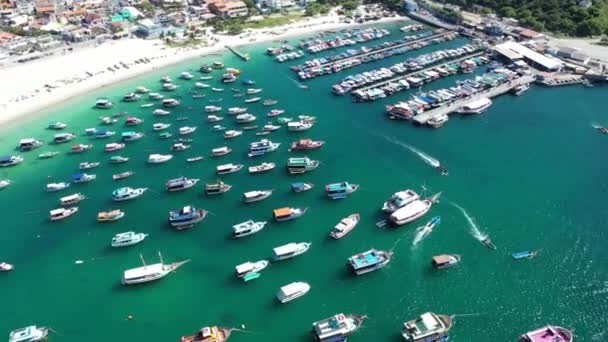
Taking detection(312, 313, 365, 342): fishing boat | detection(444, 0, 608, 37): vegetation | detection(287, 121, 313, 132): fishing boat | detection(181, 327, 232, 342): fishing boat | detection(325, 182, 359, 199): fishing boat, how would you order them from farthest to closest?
detection(444, 0, 608, 37): vegetation
detection(287, 121, 313, 132): fishing boat
detection(325, 182, 359, 199): fishing boat
detection(181, 327, 232, 342): fishing boat
detection(312, 313, 365, 342): fishing boat

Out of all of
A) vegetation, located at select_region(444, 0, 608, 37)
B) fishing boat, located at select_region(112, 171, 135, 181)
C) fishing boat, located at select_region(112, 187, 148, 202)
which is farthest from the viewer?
vegetation, located at select_region(444, 0, 608, 37)

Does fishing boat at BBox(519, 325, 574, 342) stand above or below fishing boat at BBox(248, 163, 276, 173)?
below

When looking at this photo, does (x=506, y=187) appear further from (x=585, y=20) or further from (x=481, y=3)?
(x=481, y=3)

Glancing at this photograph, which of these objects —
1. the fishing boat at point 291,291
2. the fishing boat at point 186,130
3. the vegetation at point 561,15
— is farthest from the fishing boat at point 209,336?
the vegetation at point 561,15

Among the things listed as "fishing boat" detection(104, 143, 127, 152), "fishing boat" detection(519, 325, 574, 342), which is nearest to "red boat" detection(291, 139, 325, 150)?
"fishing boat" detection(104, 143, 127, 152)

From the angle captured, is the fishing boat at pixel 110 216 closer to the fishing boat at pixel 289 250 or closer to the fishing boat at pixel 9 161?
the fishing boat at pixel 289 250

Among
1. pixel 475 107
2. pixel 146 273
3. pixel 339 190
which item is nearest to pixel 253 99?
pixel 339 190

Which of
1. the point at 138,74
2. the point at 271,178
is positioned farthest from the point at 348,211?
the point at 138,74

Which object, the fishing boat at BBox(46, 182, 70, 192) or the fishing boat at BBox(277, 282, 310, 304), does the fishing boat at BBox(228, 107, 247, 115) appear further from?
the fishing boat at BBox(277, 282, 310, 304)
